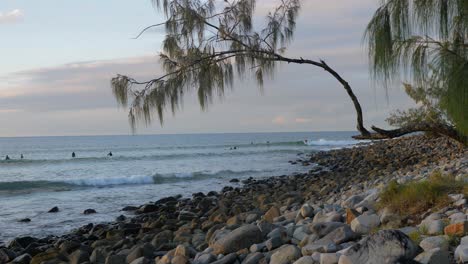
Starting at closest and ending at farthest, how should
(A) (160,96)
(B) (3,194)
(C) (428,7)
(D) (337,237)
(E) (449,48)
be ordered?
(D) (337,237)
(C) (428,7)
(E) (449,48)
(A) (160,96)
(B) (3,194)

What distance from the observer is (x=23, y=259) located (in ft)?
28.3

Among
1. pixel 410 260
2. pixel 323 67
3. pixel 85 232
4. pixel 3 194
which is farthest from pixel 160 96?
pixel 3 194

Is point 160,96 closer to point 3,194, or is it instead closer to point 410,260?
point 410,260

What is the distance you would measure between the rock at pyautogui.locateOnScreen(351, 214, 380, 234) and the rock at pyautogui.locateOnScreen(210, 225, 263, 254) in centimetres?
110

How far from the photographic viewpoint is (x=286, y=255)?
16.0ft

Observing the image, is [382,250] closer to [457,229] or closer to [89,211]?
[457,229]

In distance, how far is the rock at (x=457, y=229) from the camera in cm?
433

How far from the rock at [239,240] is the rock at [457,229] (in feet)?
6.90

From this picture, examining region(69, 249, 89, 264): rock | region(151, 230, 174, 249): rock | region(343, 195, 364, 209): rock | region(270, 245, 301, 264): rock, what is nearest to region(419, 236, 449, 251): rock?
region(270, 245, 301, 264): rock

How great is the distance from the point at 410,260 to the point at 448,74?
302 cm

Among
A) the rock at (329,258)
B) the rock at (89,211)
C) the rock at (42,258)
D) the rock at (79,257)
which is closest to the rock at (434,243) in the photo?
the rock at (329,258)

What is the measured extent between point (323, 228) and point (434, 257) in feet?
5.53

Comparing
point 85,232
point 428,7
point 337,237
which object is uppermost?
point 428,7

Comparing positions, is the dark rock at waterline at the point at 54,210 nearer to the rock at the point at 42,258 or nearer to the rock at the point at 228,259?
the rock at the point at 42,258
